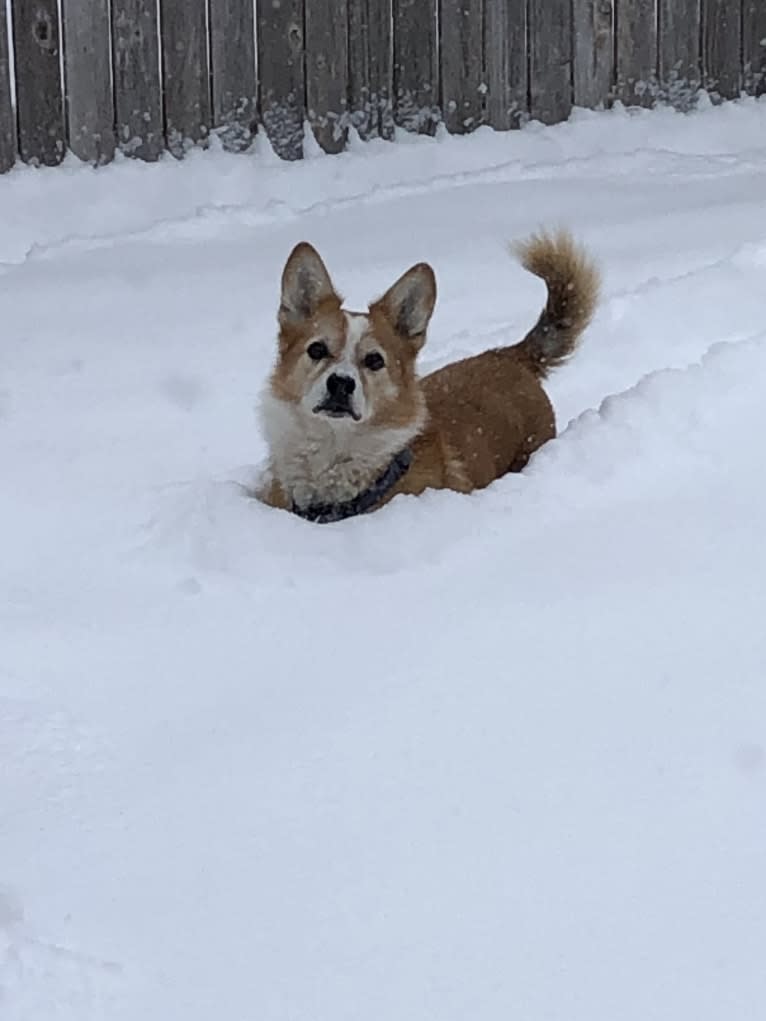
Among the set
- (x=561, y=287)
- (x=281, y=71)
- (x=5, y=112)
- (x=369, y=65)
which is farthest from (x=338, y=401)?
(x=369, y=65)

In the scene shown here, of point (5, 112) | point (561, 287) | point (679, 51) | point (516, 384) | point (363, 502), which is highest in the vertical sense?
point (679, 51)

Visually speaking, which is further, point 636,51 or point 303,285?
point 636,51

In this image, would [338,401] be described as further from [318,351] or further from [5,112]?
[5,112]

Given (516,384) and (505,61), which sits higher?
(505,61)

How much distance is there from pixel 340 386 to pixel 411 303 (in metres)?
0.40

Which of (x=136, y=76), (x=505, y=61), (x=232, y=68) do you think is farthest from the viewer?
(x=505, y=61)

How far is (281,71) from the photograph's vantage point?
6.71 m

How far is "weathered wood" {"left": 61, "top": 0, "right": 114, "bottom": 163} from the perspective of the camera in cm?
Answer: 638

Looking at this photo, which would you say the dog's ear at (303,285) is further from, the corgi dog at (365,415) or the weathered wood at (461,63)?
the weathered wood at (461,63)

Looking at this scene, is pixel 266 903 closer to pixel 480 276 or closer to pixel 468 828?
pixel 468 828

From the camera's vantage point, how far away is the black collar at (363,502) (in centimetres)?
409

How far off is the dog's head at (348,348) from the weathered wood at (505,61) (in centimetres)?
306

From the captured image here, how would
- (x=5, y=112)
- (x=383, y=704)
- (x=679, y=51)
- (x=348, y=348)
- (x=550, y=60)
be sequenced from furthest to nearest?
(x=679, y=51), (x=550, y=60), (x=5, y=112), (x=348, y=348), (x=383, y=704)

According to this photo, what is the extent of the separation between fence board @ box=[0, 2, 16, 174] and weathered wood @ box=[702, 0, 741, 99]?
3.17 m
